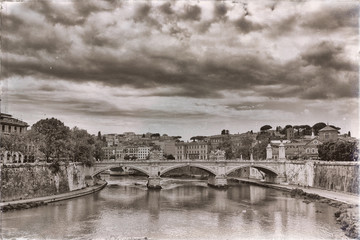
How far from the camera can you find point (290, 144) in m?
72.6

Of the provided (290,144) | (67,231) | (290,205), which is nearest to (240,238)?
(67,231)

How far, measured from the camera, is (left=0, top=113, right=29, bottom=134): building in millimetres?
51438

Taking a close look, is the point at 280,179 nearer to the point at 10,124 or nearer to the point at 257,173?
the point at 257,173

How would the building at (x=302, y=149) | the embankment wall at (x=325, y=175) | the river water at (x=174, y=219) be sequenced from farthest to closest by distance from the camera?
1. the building at (x=302, y=149)
2. the embankment wall at (x=325, y=175)
3. the river water at (x=174, y=219)

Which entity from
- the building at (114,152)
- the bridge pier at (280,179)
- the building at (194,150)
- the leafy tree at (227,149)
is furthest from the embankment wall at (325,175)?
the building at (114,152)

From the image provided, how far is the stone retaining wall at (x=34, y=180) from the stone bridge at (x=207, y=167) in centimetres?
694

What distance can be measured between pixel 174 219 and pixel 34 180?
13441 millimetres

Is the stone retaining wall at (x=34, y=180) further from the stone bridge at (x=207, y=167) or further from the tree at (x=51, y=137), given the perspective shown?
the stone bridge at (x=207, y=167)

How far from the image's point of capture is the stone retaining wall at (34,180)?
3039cm

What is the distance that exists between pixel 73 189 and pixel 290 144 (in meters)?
44.7

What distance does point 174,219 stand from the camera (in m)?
27.8

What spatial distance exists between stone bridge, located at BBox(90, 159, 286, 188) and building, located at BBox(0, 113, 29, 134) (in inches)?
558

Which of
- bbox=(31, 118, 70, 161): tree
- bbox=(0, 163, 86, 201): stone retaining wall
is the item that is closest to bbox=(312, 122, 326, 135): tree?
bbox=(0, 163, 86, 201): stone retaining wall

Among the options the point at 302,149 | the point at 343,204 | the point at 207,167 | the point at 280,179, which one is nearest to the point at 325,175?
the point at 280,179
